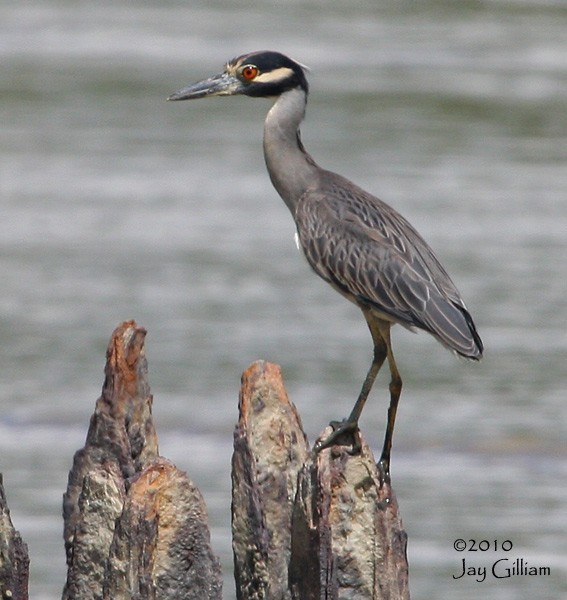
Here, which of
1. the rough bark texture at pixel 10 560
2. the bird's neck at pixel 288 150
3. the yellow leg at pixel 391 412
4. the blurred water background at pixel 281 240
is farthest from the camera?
the blurred water background at pixel 281 240

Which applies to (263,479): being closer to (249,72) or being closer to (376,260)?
(376,260)

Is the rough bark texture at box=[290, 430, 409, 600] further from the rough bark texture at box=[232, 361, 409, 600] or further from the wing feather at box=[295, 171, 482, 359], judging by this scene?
the wing feather at box=[295, 171, 482, 359]

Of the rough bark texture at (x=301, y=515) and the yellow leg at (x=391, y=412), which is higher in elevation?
the yellow leg at (x=391, y=412)

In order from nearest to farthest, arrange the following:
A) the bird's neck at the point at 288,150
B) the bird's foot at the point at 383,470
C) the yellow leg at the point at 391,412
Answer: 1. the bird's foot at the point at 383,470
2. the yellow leg at the point at 391,412
3. the bird's neck at the point at 288,150

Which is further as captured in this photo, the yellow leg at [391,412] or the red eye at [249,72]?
the red eye at [249,72]

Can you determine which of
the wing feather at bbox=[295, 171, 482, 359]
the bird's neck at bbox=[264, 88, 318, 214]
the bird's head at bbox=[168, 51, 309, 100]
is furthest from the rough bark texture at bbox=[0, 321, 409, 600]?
the bird's head at bbox=[168, 51, 309, 100]

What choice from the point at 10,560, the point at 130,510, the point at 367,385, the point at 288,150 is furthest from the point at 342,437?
the point at 288,150

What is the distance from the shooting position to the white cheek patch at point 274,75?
7.46m

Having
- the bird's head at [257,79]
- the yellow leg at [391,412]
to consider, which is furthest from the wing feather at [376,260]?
the bird's head at [257,79]

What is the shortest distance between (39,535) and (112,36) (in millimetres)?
12098

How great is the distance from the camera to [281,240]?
12359 millimetres

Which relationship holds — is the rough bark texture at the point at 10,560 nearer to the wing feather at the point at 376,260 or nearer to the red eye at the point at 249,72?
the wing feather at the point at 376,260

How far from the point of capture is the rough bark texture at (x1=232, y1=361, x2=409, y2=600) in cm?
512

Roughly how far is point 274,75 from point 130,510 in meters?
2.96
